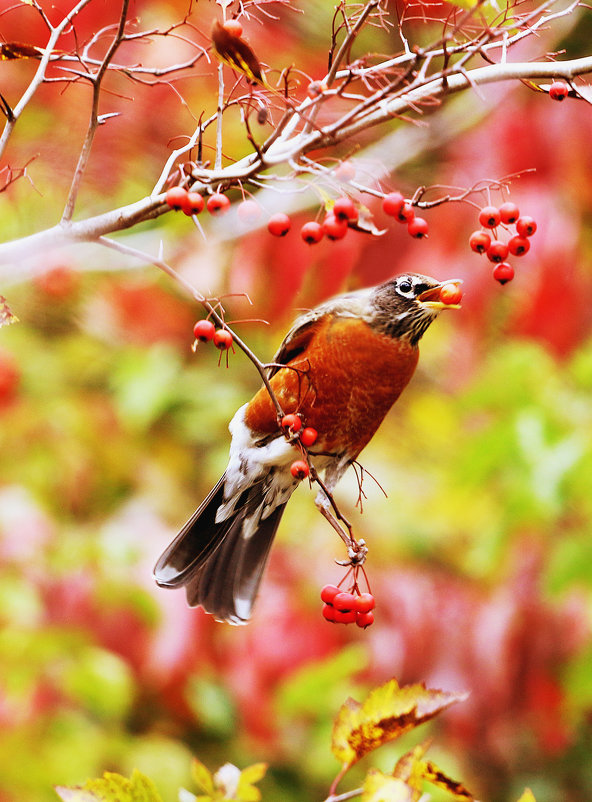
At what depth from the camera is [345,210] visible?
3.47 ft

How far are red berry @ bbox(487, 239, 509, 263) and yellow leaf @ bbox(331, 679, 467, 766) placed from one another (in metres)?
0.62

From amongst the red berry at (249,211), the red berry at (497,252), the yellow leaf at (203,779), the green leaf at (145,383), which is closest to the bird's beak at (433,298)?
the red berry at (497,252)

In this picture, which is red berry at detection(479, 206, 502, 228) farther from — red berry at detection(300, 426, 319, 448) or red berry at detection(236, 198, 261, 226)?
red berry at detection(300, 426, 319, 448)

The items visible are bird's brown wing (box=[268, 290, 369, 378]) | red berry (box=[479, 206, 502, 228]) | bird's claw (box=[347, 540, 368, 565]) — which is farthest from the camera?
bird's brown wing (box=[268, 290, 369, 378])

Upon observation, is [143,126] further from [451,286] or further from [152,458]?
[451,286]

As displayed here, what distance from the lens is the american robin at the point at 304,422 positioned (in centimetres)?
189

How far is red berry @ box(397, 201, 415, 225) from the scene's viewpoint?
1148 mm

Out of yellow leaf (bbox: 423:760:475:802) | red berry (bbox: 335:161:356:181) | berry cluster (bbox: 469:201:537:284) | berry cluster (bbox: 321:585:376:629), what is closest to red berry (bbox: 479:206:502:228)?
berry cluster (bbox: 469:201:537:284)

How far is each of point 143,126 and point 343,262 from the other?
93 cm

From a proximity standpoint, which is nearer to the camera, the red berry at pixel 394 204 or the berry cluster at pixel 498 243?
the red berry at pixel 394 204

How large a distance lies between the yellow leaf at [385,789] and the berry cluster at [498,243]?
27.0 inches

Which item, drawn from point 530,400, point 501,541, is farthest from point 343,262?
point 501,541

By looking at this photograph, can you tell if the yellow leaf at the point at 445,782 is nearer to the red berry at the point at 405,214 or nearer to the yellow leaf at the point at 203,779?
the yellow leaf at the point at 203,779

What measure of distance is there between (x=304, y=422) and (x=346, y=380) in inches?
8.6
